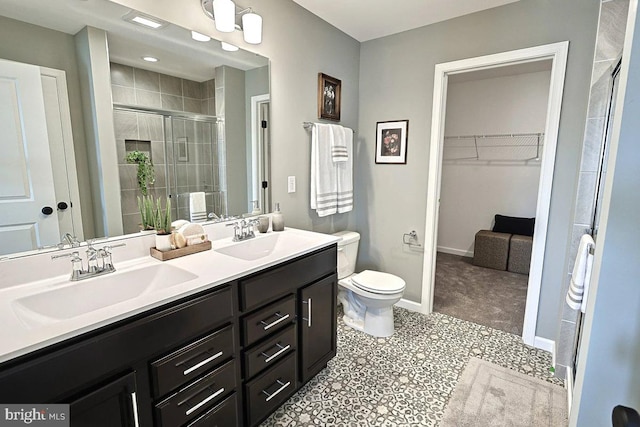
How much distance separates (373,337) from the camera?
2.49 meters

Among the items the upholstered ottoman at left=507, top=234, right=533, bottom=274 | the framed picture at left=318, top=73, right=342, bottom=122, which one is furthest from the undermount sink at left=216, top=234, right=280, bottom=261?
the upholstered ottoman at left=507, top=234, right=533, bottom=274

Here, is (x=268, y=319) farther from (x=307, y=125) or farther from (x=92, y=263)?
(x=307, y=125)

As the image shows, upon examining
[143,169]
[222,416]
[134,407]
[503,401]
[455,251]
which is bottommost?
[503,401]

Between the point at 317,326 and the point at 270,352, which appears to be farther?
the point at 317,326

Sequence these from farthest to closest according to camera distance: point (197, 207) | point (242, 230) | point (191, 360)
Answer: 1. point (242, 230)
2. point (197, 207)
3. point (191, 360)

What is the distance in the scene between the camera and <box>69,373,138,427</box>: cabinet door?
94 cm

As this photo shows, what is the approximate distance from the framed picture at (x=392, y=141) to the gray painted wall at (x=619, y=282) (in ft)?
6.91

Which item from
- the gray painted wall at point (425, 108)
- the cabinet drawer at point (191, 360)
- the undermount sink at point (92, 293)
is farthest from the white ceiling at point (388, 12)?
the cabinet drawer at point (191, 360)

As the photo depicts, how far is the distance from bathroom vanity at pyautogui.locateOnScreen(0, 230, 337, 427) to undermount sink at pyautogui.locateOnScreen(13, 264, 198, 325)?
0.04m

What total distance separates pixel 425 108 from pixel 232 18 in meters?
1.64

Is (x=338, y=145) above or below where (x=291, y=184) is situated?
above

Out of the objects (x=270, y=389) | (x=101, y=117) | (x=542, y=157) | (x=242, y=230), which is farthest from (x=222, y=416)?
(x=542, y=157)

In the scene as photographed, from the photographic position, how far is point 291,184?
2.43m

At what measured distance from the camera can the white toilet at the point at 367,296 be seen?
237 cm
